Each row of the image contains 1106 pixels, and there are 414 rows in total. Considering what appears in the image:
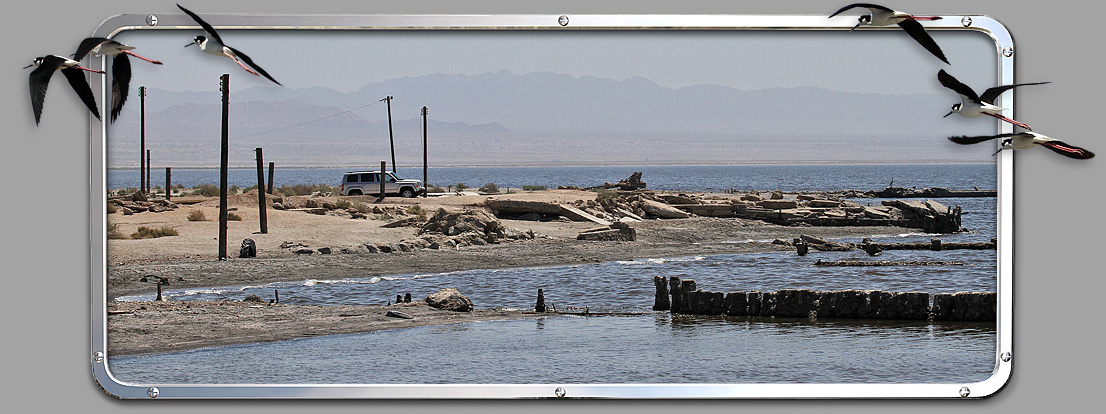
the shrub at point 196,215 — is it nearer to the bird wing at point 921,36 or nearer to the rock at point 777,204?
the rock at point 777,204

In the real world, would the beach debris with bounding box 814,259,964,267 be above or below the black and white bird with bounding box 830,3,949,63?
below

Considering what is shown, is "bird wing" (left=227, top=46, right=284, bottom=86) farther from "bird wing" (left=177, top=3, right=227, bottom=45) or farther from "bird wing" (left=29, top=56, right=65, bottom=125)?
"bird wing" (left=29, top=56, right=65, bottom=125)

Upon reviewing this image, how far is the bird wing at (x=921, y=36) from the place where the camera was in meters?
5.59

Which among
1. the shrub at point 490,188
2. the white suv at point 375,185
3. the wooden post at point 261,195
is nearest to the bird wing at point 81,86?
the wooden post at point 261,195

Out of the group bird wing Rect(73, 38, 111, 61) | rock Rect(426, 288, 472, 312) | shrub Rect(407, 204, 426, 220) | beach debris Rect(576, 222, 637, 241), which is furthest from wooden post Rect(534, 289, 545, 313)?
bird wing Rect(73, 38, 111, 61)

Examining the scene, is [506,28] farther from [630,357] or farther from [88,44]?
[88,44]

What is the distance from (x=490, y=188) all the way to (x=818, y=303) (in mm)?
2079

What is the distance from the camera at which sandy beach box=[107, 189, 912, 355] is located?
592cm

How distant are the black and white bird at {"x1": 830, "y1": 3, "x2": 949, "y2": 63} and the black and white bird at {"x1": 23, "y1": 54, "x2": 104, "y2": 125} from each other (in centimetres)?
342

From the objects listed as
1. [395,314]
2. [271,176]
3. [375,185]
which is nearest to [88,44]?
[271,176]

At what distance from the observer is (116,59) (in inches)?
221

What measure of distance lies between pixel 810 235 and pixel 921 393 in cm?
137

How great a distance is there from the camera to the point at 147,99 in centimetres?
580

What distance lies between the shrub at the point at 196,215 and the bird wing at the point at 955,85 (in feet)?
12.4
